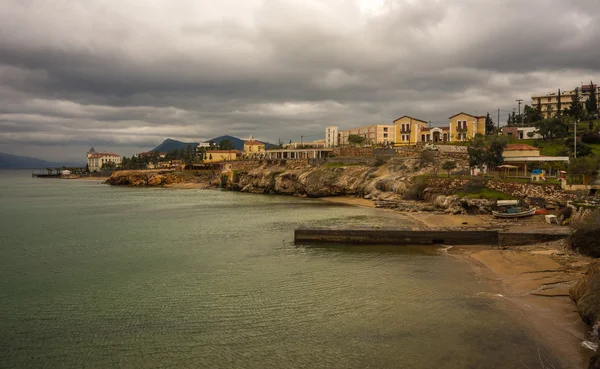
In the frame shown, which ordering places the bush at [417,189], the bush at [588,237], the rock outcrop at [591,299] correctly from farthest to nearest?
the bush at [417,189], the bush at [588,237], the rock outcrop at [591,299]

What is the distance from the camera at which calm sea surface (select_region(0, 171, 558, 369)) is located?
14.4 meters

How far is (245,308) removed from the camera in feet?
62.7

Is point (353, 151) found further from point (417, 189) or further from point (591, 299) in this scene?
point (591, 299)

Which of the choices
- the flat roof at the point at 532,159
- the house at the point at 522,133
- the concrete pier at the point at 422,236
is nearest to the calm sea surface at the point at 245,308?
the concrete pier at the point at 422,236

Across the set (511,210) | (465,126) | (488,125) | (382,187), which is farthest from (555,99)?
(511,210)

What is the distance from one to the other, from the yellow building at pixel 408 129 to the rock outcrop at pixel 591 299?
81.2 metres

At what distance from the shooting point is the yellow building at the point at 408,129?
97188mm

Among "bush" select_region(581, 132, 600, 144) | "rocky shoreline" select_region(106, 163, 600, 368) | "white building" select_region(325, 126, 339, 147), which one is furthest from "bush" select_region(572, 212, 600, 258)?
"white building" select_region(325, 126, 339, 147)

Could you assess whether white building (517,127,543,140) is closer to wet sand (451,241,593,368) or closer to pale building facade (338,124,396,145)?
pale building facade (338,124,396,145)

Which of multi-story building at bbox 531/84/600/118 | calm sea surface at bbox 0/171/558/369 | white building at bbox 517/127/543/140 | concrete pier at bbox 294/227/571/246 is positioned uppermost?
multi-story building at bbox 531/84/600/118

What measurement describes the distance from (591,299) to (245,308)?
15.1 m

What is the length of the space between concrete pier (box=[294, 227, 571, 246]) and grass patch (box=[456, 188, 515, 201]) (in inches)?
513

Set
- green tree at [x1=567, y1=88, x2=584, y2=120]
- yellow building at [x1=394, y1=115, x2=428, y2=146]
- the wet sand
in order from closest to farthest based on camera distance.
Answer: the wet sand, green tree at [x1=567, y1=88, x2=584, y2=120], yellow building at [x1=394, y1=115, x2=428, y2=146]

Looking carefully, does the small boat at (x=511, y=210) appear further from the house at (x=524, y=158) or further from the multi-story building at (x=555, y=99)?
the multi-story building at (x=555, y=99)
